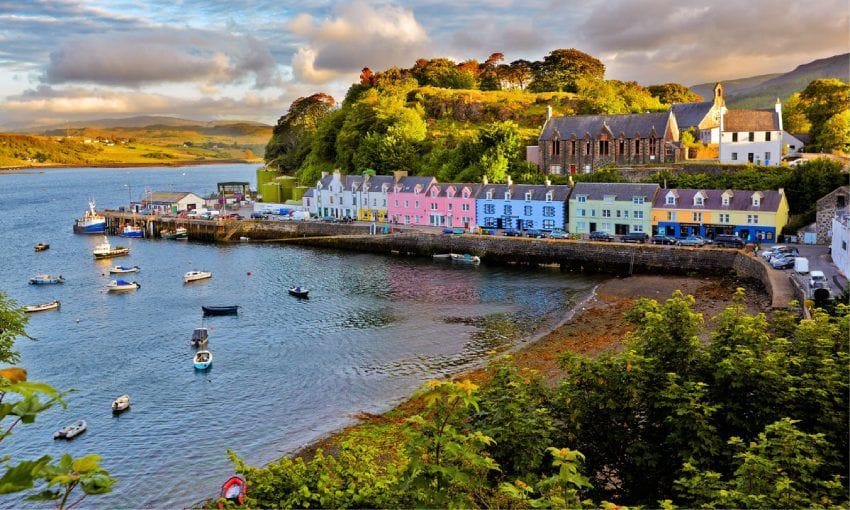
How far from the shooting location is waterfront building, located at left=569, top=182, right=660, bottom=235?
5697cm

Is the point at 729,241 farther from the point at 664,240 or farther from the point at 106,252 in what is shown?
the point at 106,252

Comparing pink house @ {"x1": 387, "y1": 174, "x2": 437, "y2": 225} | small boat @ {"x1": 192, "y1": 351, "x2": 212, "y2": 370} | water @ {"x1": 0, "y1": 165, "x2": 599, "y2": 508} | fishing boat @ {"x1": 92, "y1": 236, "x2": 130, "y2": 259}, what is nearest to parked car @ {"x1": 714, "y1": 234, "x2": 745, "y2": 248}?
water @ {"x1": 0, "y1": 165, "x2": 599, "y2": 508}

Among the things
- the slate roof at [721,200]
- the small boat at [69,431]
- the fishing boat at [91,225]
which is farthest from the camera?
the fishing boat at [91,225]

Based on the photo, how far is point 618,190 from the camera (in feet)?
191

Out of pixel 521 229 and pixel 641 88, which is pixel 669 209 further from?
pixel 641 88

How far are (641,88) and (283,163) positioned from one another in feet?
204

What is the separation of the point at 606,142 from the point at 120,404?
5932cm

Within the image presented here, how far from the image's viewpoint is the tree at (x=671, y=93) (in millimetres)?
108562

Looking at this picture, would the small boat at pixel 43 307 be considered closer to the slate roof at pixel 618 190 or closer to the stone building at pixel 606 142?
the slate roof at pixel 618 190

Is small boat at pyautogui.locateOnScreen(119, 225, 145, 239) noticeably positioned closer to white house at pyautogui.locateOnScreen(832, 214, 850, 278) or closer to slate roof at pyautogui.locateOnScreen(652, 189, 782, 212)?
slate roof at pyautogui.locateOnScreen(652, 189, 782, 212)

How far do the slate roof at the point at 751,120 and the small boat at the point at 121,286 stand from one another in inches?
2236

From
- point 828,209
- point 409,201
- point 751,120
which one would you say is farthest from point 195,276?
point 751,120

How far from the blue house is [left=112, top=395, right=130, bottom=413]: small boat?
142ft

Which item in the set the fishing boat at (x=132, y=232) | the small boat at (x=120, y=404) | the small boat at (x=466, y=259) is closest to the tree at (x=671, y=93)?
the small boat at (x=466, y=259)
